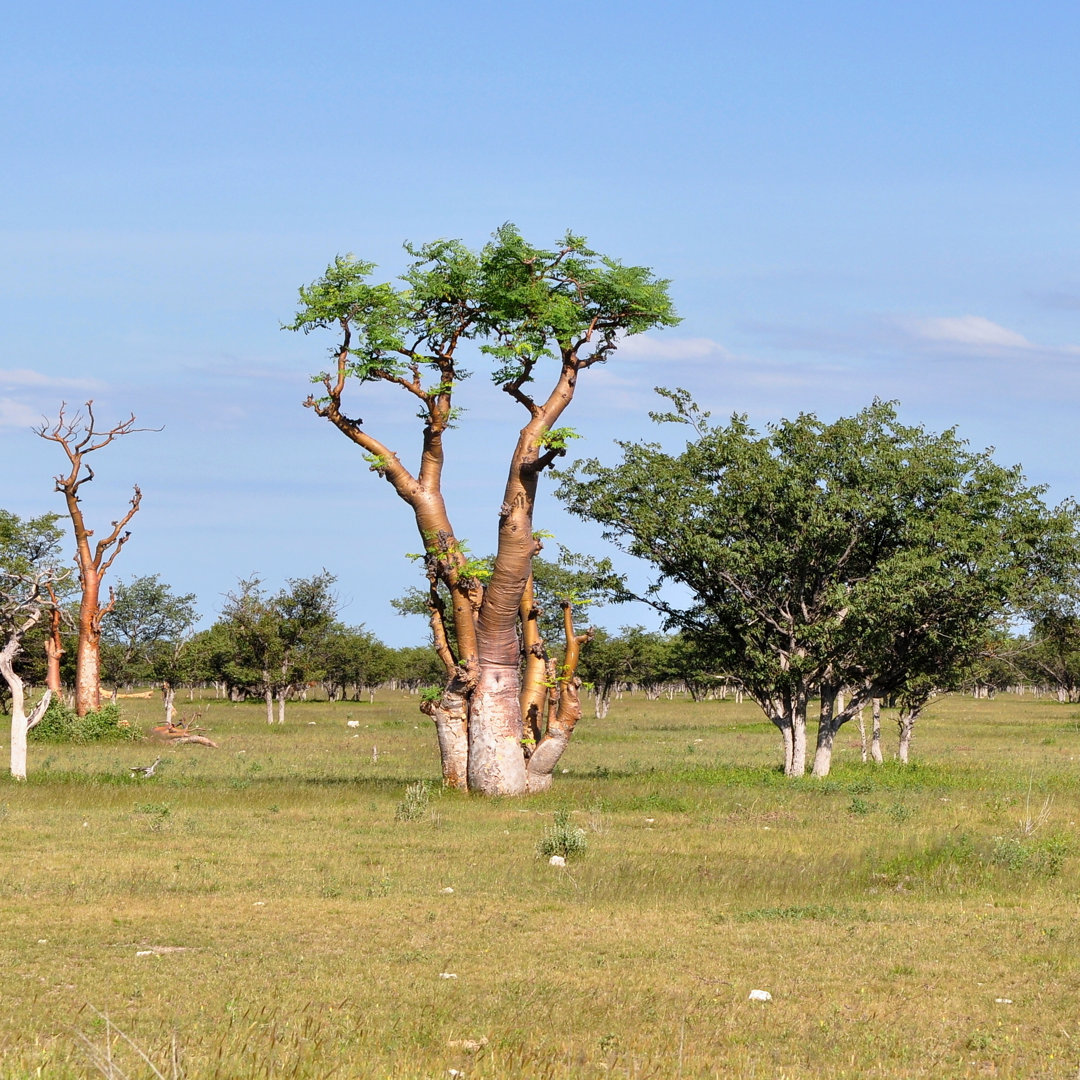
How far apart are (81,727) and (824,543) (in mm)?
31809

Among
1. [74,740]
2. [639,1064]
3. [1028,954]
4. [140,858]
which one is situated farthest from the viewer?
[74,740]

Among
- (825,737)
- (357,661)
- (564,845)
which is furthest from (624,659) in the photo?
(564,845)

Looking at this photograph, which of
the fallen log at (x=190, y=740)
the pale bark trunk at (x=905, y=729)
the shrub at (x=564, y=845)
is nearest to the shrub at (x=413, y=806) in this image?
the shrub at (x=564, y=845)

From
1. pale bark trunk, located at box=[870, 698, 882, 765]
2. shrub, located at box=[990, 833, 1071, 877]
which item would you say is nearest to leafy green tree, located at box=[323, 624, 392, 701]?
pale bark trunk, located at box=[870, 698, 882, 765]

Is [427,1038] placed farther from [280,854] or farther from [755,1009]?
[280,854]

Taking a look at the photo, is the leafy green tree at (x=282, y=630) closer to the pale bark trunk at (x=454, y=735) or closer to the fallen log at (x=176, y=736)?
the fallen log at (x=176, y=736)

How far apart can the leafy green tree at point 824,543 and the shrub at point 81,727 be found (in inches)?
994

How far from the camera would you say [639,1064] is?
9.71 metres

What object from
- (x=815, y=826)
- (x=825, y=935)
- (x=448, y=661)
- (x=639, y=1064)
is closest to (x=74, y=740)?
(x=448, y=661)

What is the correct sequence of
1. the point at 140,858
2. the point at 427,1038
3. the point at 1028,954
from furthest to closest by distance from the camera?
the point at 140,858, the point at 1028,954, the point at 427,1038

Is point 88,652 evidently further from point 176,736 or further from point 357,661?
point 357,661

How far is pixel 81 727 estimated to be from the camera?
50375 millimetres

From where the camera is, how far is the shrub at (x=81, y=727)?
163ft

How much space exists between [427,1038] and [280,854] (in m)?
10.3
